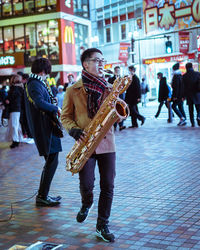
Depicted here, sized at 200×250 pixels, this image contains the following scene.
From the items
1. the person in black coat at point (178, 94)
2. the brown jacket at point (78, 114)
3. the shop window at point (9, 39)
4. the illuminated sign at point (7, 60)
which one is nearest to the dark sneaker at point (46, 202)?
the brown jacket at point (78, 114)

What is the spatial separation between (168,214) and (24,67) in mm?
35255

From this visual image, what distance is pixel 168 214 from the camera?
16.6ft

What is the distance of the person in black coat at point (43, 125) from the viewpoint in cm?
580

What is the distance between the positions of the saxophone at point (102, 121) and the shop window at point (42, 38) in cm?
3504

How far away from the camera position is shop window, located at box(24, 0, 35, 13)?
38438 millimetres

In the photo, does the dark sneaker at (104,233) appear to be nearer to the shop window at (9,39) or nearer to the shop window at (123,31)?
the shop window at (123,31)

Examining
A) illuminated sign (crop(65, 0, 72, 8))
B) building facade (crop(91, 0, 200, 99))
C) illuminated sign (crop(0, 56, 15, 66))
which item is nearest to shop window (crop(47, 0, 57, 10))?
illuminated sign (crop(65, 0, 72, 8))

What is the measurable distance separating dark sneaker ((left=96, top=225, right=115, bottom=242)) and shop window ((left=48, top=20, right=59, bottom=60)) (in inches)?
1367

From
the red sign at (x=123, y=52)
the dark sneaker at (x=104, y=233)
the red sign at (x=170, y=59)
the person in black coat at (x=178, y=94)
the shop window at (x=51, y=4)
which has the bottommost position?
the dark sneaker at (x=104, y=233)

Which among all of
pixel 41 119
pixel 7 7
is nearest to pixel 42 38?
pixel 7 7

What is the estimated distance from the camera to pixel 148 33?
33062mm

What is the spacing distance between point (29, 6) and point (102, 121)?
36496 mm

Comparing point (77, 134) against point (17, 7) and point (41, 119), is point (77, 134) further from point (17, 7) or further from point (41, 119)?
point (17, 7)

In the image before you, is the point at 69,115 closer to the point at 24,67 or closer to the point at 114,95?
the point at 114,95
